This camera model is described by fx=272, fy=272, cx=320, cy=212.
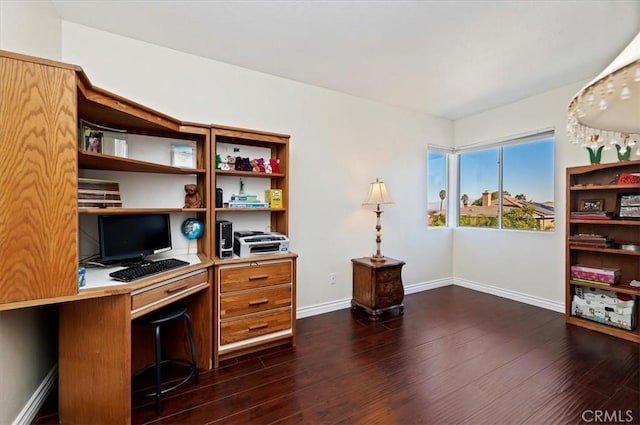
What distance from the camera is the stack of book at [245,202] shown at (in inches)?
98.1

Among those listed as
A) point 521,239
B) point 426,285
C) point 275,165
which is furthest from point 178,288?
point 521,239

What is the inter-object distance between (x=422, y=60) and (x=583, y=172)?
2104 millimetres

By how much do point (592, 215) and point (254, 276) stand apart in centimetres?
343

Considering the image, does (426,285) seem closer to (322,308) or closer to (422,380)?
(322,308)

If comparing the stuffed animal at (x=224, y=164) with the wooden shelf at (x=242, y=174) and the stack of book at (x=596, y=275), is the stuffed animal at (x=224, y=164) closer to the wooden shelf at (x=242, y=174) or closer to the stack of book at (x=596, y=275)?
the wooden shelf at (x=242, y=174)

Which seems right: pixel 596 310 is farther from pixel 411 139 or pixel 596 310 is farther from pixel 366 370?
pixel 411 139

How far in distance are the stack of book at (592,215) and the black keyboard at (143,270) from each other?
12.7 feet

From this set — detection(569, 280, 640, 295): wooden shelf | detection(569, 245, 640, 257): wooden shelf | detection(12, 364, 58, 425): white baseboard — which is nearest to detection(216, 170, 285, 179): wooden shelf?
detection(12, 364, 58, 425): white baseboard

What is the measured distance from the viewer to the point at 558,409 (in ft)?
5.53

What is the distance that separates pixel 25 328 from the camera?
5.21 ft

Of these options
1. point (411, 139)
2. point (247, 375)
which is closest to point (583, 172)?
point (411, 139)

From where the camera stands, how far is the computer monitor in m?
1.87

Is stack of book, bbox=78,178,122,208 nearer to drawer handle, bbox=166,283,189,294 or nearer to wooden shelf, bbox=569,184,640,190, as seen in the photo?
drawer handle, bbox=166,283,189,294

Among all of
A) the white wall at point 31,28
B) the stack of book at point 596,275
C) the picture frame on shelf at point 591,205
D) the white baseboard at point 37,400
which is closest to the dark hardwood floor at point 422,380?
the white baseboard at point 37,400
